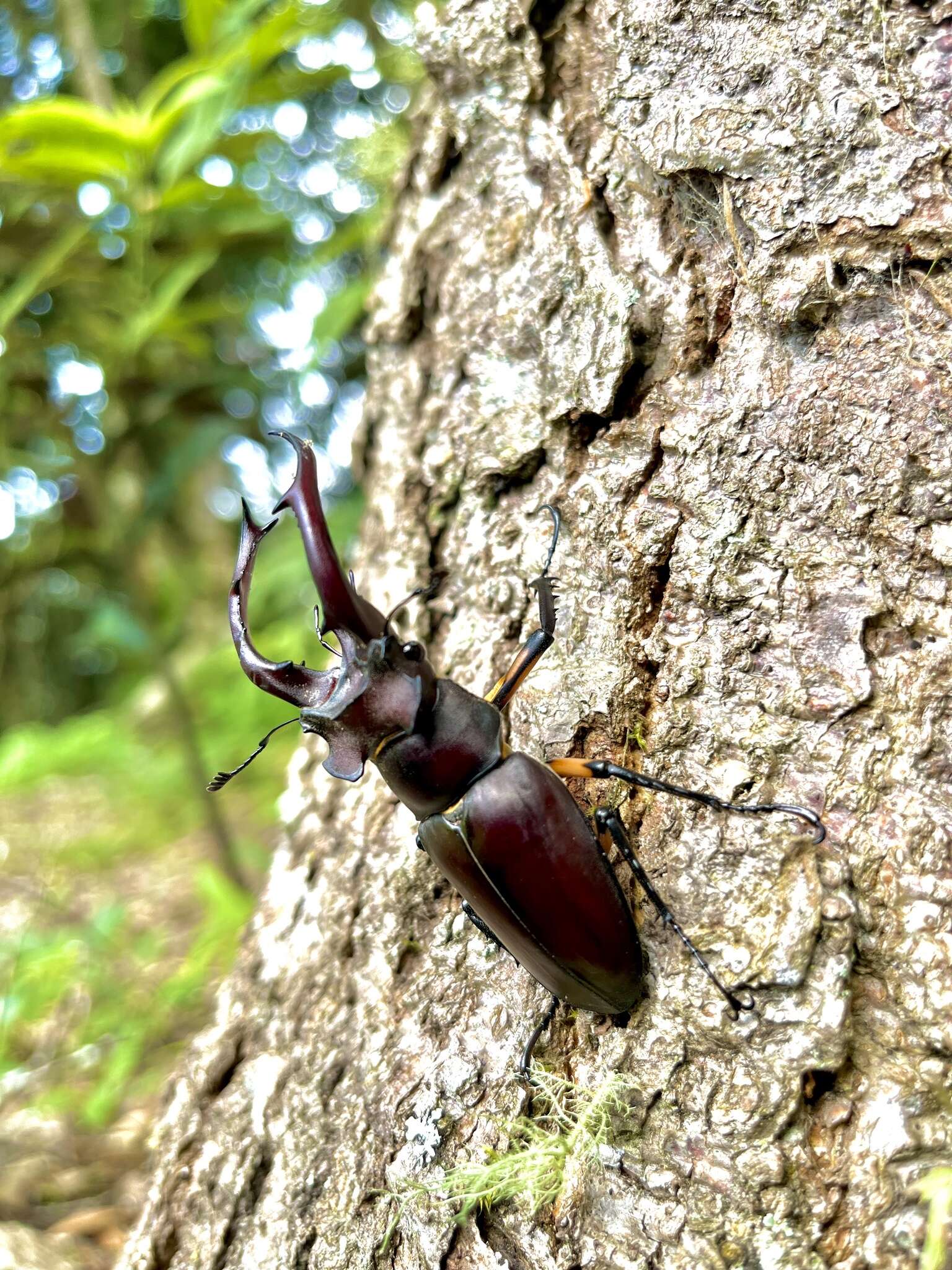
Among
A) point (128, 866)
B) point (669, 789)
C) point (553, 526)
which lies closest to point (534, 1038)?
point (669, 789)

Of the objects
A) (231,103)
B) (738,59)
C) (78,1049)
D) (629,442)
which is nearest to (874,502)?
(629,442)

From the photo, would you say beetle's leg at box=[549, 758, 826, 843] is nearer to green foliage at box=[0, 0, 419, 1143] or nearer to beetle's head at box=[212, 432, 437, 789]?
beetle's head at box=[212, 432, 437, 789]

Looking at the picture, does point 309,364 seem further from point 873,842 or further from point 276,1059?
point 873,842

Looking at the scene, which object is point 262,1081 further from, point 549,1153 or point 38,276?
point 38,276

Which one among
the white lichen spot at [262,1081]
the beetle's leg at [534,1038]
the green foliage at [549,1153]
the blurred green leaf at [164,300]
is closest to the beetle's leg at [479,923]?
the beetle's leg at [534,1038]

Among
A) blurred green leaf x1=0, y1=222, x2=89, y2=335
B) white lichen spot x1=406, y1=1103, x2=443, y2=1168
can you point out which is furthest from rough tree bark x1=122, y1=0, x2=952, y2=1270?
blurred green leaf x1=0, y1=222, x2=89, y2=335
